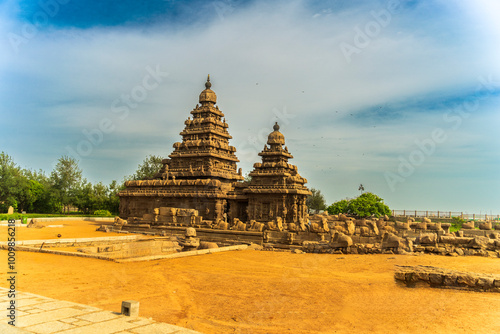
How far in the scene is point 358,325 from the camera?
6703 millimetres

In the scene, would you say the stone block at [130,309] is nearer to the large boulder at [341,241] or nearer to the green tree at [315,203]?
the large boulder at [341,241]

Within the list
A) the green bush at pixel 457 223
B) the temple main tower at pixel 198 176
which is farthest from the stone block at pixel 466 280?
the green bush at pixel 457 223

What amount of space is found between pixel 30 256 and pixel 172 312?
29.0 feet

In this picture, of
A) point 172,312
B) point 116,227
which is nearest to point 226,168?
point 116,227

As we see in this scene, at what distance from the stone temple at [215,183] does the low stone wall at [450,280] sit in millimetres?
16821

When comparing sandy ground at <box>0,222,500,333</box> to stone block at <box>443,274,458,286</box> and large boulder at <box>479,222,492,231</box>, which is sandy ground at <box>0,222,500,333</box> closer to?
stone block at <box>443,274,458,286</box>

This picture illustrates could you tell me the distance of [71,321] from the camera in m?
5.84

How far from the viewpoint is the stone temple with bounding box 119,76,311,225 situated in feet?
91.6

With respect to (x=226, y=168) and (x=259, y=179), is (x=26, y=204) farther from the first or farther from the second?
(x=259, y=179)

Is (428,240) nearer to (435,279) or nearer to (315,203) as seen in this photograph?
(435,279)

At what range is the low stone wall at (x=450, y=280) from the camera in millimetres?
8922

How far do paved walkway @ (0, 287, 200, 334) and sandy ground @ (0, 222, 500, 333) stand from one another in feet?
2.60

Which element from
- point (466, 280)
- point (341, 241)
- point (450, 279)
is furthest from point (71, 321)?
point (341, 241)

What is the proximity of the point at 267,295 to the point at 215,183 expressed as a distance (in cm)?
2013
